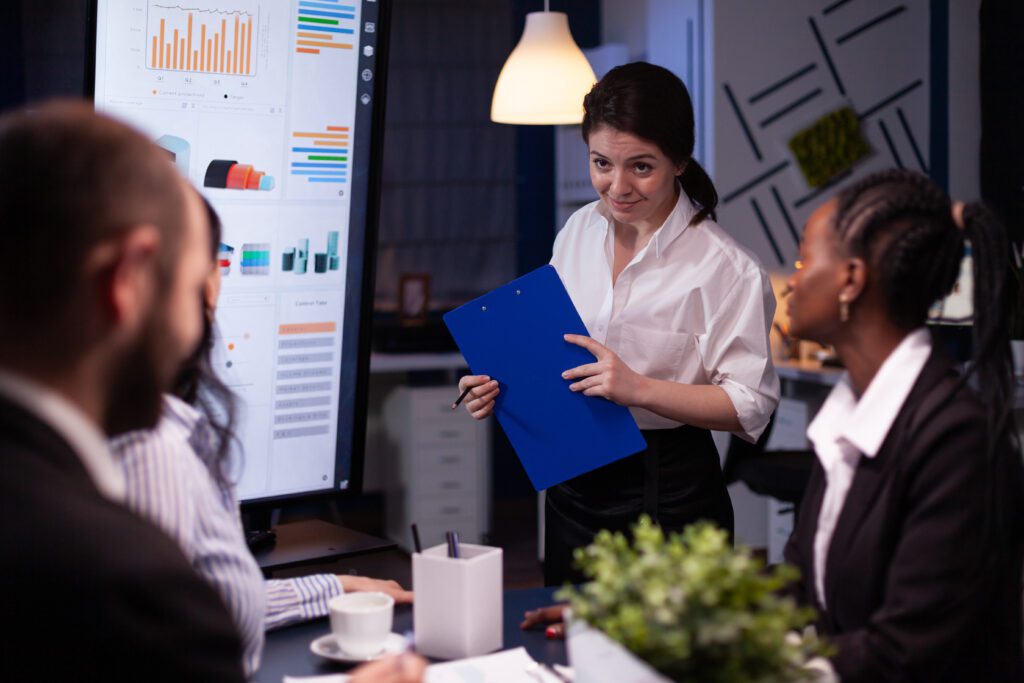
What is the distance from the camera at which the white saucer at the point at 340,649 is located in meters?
1.39

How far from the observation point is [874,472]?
4.23 ft

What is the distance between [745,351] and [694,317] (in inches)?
4.7

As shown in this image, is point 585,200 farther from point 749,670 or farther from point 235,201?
point 749,670

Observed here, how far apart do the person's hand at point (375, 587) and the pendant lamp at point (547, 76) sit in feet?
7.74

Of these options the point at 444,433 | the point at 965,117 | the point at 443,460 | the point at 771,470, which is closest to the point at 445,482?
the point at 443,460

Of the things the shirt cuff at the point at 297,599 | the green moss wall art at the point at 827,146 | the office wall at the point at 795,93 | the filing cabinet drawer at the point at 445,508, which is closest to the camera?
the shirt cuff at the point at 297,599

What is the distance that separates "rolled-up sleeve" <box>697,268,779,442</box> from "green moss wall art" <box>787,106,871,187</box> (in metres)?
3.30

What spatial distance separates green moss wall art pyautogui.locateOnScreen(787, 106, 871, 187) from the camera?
5.24 metres

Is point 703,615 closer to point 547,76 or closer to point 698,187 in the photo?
point 698,187

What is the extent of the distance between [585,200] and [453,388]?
1249 mm

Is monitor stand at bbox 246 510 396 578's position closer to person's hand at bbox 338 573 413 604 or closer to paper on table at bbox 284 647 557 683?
person's hand at bbox 338 573 413 604

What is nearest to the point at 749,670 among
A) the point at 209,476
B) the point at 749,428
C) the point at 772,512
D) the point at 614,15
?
the point at 209,476

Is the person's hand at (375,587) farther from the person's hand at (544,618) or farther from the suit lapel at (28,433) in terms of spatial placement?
the suit lapel at (28,433)

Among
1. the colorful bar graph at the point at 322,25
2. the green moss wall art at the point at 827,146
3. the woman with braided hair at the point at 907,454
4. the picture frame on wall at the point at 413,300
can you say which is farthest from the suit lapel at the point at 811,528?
the picture frame on wall at the point at 413,300
